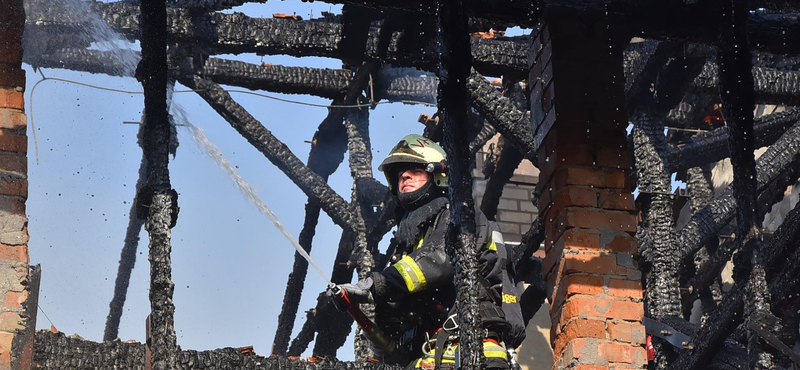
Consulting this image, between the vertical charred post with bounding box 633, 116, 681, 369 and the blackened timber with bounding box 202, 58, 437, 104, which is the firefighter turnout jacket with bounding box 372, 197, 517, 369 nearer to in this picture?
the vertical charred post with bounding box 633, 116, 681, 369

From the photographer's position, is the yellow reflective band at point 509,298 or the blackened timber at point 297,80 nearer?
the yellow reflective band at point 509,298

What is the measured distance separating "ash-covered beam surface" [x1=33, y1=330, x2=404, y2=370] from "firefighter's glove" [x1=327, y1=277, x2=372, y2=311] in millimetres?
657

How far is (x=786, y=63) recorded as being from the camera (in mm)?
12195

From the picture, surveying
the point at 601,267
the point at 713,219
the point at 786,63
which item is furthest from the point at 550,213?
the point at 786,63

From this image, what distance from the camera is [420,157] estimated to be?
729cm

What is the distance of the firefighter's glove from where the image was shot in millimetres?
6395

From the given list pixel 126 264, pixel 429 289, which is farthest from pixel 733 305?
pixel 126 264

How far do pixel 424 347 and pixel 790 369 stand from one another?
99.1 inches

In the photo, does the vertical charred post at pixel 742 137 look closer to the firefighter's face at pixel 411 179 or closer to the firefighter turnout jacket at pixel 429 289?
the firefighter turnout jacket at pixel 429 289

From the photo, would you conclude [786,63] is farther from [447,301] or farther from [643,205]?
[447,301]

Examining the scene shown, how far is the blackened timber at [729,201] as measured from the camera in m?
11.3

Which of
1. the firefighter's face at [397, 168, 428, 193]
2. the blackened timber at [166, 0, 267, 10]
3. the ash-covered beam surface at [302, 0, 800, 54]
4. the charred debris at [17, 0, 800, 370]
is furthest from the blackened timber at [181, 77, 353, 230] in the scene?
the ash-covered beam surface at [302, 0, 800, 54]

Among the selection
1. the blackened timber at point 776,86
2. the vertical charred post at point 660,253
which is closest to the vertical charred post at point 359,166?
the vertical charred post at point 660,253

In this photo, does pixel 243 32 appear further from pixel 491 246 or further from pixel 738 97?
pixel 738 97
